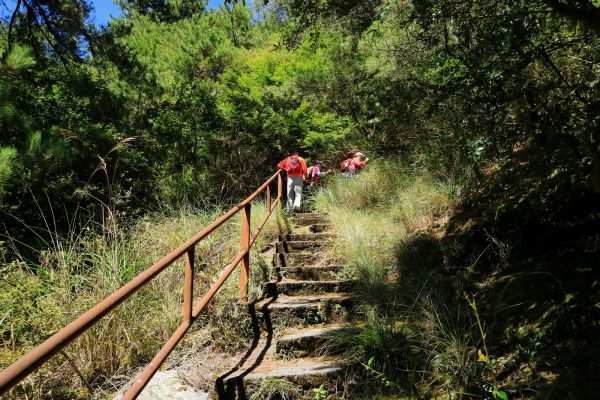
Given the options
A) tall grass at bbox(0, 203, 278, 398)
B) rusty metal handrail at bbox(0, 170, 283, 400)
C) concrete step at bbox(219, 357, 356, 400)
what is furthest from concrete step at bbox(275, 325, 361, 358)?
rusty metal handrail at bbox(0, 170, 283, 400)

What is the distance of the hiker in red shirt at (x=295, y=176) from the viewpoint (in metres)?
8.88

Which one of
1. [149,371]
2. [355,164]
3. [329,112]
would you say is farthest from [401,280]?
[329,112]

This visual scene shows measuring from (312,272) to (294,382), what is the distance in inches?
90.3

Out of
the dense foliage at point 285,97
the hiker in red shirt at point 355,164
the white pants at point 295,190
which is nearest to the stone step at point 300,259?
the dense foliage at point 285,97

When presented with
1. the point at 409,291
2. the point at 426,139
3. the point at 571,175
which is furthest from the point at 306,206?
the point at 571,175

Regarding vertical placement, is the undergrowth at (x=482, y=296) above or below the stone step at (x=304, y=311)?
above

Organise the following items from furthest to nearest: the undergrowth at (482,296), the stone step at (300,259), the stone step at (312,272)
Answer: the stone step at (300,259) < the stone step at (312,272) < the undergrowth at (482,296)

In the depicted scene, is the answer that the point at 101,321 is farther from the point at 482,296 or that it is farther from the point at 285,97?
the point at 285,97

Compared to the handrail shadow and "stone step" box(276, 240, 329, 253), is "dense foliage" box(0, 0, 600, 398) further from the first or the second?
the handrail shadow

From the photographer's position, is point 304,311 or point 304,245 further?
point 304,245

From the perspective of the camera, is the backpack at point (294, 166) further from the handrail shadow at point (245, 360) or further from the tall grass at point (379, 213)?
the handrail shadow at point (245, 360)

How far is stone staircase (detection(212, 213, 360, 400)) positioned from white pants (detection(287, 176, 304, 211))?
2591mm

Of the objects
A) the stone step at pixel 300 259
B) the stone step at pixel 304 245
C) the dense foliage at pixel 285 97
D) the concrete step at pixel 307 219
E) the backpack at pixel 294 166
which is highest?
the dense foliage at pixel 285 97

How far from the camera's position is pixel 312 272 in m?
5.52
